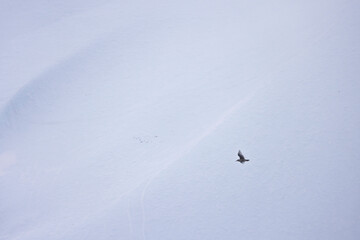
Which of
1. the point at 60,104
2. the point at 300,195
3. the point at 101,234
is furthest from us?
the point at 60,104

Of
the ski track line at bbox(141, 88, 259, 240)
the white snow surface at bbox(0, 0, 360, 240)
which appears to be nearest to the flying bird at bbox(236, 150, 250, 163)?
the white snow surface at bbox(0, 0, 360, 240)

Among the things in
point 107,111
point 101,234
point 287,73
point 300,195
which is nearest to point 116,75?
point 107,111

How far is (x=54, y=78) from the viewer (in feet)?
12.6

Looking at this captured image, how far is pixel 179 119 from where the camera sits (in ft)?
12.2

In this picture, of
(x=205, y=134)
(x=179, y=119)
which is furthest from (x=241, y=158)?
(x=179, y=119)

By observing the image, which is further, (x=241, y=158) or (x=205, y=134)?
(x=205, y=134)

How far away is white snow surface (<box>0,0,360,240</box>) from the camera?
3461 mm

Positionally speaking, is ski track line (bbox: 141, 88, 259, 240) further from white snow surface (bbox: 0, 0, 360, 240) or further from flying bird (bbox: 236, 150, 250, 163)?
flying bird (bbox: 236, 150, 250, 163)

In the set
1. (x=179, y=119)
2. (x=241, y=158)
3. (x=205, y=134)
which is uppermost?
(x=179, y=119)

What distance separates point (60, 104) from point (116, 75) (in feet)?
3.07

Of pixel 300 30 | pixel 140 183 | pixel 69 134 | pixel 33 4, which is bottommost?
pixel 140 183

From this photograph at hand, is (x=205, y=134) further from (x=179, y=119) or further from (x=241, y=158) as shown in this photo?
(x=241, y=158)

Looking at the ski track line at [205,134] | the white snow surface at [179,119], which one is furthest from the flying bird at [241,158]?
the ski track line at [205,134]

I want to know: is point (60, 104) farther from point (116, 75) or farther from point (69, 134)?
point (116, 75)
